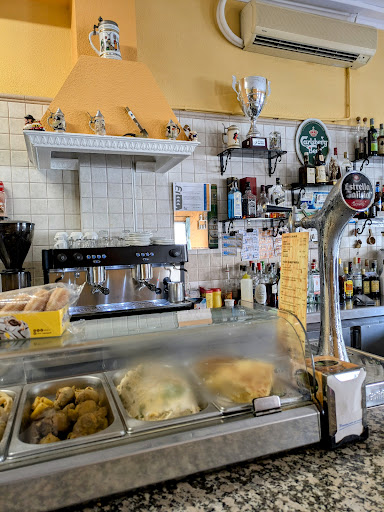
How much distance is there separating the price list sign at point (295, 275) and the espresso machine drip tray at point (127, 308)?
173 cm

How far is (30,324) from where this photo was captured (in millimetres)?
1081

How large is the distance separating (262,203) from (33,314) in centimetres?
290

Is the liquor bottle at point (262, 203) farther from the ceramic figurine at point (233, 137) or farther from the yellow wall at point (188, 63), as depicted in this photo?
the yellow wall at point (188, 63)

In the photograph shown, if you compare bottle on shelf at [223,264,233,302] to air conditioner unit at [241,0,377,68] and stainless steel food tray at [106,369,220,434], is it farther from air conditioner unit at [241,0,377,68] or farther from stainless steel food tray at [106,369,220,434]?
stainless steel food tray at [106,369,220,434]

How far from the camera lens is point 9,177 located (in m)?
3.09

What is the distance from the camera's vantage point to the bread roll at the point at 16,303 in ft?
3.59

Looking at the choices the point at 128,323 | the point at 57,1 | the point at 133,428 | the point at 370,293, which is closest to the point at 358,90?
the point at 370,293

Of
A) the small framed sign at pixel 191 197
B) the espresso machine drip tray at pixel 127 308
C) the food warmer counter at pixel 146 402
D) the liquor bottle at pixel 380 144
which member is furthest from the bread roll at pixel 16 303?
the liquor bottle at pixel 380 144

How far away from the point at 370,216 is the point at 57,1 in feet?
→ 11.3

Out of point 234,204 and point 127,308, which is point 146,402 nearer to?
point 127,308

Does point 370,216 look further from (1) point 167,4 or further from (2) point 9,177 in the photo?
(2) point 9,177

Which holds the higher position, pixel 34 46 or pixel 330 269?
pixel 34 46

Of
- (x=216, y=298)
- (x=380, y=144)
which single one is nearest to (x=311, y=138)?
(x=380, y=144)

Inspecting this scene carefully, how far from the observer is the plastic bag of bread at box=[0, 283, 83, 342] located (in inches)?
42.1
